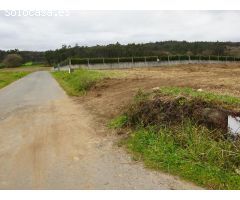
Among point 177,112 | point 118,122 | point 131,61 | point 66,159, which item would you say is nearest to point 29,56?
point 131,61

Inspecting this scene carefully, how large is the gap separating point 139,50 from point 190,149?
64728 millimetres

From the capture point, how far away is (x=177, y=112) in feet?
24.8

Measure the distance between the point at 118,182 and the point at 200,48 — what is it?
78938mm

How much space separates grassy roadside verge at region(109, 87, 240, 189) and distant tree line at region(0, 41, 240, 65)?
54522 millimetres

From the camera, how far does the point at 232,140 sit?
6117 mm

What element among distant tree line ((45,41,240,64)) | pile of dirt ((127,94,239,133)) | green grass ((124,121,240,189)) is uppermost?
distant tree line ((45,41,240,64))

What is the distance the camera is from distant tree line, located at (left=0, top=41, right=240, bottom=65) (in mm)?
65312

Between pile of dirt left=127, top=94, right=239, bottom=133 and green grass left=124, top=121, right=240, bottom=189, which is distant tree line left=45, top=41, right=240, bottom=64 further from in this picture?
green grass left=124, top=121, right=240, bottom=189

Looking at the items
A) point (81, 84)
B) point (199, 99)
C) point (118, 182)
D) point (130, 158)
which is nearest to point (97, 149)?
point (130, 158)

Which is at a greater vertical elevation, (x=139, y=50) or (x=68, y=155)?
(x=139, y=50)

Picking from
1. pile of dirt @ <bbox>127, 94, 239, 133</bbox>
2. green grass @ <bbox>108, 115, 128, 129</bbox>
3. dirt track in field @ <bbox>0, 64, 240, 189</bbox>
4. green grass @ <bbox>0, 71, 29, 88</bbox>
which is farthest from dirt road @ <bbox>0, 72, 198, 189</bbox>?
green grass @ <bbox>0, 71, 29, 88</bbox>

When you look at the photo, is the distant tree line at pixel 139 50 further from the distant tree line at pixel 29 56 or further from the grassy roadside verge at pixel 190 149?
the grassy roadside verge at pixel 190 149

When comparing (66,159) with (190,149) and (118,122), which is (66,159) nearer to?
(190,149)

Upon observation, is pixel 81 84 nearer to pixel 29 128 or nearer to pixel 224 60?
pixel 29 128
